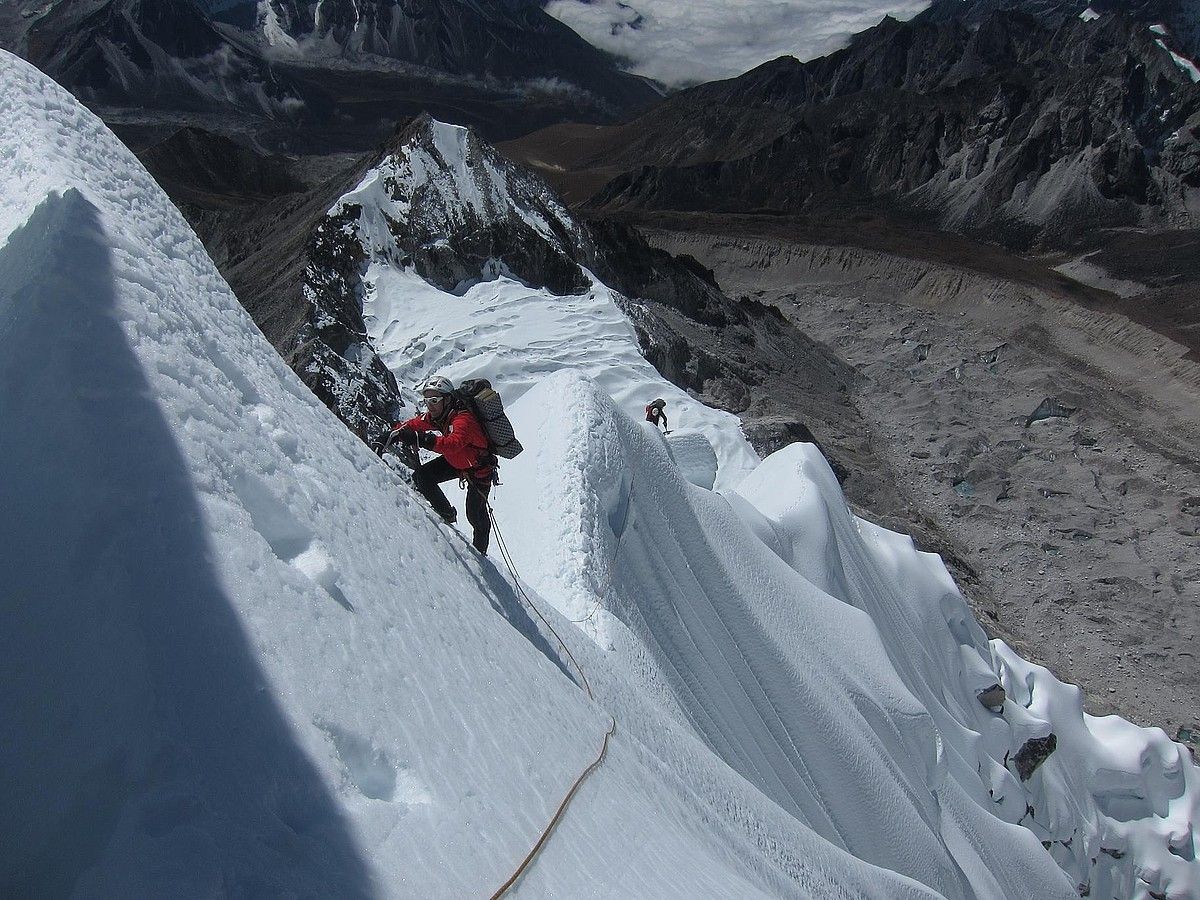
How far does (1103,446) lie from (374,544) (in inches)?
1150

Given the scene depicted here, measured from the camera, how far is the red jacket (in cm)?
546

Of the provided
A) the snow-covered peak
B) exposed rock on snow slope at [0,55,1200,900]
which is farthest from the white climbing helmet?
the snow-covered peak

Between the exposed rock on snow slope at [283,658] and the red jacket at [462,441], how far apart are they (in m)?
0.43

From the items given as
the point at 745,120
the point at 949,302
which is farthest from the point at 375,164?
the point at 745,120

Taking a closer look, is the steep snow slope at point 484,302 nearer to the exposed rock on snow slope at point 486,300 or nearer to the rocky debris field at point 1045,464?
the exposed rock on snow slope at point 486,300

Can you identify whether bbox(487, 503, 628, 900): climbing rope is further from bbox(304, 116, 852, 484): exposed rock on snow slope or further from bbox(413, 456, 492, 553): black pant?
bbox(304, 116, 852, 484): exposed rock on snow slope

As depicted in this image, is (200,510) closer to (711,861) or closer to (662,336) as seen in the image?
(711,861)

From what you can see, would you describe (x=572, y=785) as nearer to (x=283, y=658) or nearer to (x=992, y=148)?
(x=283, y=658)

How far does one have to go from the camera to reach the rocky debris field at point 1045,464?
19.4 metres

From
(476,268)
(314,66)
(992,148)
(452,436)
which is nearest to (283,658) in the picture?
(452,436)

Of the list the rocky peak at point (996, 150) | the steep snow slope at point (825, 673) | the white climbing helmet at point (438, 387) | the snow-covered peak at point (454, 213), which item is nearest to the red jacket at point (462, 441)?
the white climbing helmet at point (438, 387)

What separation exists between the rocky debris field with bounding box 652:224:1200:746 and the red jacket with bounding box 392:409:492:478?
52.2ft

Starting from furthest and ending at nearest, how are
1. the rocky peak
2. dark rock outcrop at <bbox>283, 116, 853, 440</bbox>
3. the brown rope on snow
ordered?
1. the rocky peak
2. dark rock outcrop at <bbox>283, 116, 853, 440</bbox>
3. the brown rope on snow

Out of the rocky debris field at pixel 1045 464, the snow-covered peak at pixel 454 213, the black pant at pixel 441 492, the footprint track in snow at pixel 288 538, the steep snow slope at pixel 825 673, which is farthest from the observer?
the snow-covered peak at pixel 454 213
